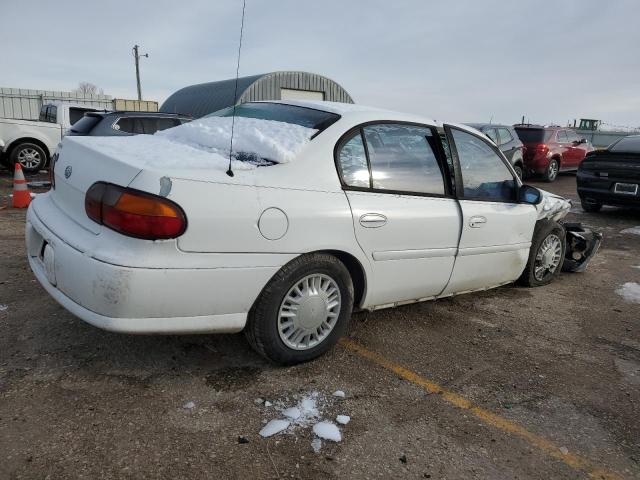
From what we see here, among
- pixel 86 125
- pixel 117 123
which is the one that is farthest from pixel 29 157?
pixel 117 123

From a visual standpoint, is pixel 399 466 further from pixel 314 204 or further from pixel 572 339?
pixel 572 339

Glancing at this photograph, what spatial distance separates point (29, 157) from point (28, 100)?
18902 mm

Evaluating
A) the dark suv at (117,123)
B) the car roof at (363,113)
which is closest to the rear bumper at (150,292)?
the car roof at (363,113)

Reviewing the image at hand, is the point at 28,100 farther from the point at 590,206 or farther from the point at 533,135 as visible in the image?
the point at 590,206

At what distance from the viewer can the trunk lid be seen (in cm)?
235

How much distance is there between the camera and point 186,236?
7.50 feet

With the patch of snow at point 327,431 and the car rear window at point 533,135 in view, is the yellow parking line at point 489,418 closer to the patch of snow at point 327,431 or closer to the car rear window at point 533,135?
the patch of snow at point 327,431

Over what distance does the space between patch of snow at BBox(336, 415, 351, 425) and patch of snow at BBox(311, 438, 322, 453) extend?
0.17m

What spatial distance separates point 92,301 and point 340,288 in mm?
1304

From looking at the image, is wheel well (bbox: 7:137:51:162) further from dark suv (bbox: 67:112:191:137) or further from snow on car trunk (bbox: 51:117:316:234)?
snow on car trunk (bbox: 51:117:316:234)

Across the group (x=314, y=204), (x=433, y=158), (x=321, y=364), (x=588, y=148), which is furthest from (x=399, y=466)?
(x=588, y=148)

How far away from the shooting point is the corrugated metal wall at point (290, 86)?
77.4 ft

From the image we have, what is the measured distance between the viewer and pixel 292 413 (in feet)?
7.95

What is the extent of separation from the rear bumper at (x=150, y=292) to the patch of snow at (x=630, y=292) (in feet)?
12.0
